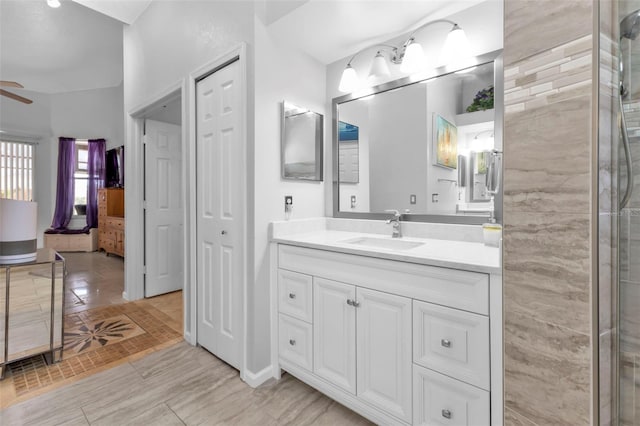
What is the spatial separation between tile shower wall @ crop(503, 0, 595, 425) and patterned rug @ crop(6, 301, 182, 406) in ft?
7.84

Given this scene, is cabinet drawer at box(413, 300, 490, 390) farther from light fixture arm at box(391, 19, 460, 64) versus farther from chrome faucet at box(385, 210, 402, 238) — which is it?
light fixture arm at box(391, 19, 460, 64)

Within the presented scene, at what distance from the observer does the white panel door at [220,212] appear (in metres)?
1.92

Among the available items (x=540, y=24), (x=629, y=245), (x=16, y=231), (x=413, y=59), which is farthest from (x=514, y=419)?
(x=16, y=231)

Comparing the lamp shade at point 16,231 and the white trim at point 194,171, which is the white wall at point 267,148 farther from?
the lamp shade at point 16,231

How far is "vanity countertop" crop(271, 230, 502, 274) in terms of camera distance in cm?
115

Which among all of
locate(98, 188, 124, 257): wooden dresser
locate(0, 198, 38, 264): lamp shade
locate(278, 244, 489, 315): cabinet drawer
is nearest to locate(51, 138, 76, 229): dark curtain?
locate(98, 188, 124, 257): wooden dresser

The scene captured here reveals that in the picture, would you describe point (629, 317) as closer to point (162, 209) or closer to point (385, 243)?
point (385, 243)

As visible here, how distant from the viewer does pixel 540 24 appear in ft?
2.51

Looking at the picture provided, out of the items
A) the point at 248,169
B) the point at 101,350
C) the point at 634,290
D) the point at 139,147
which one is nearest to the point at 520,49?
the point at 634,290

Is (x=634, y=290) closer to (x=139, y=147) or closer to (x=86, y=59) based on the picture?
(x=139, y=147)

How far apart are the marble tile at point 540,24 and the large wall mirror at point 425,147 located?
91cm

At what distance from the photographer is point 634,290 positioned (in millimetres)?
738

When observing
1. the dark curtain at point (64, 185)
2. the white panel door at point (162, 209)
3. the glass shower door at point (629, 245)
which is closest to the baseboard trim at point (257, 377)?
the glass shower door at point (629, 245)

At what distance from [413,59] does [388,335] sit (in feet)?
5.11
